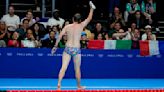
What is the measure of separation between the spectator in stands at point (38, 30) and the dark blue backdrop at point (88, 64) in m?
0.73

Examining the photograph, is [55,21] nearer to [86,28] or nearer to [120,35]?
[86,28]

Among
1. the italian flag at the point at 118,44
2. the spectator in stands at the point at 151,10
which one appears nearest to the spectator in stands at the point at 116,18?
the spectator in stands at the point at 151,10

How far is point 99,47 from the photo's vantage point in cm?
1591

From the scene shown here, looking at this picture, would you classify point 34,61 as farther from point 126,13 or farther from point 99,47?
point 126,13

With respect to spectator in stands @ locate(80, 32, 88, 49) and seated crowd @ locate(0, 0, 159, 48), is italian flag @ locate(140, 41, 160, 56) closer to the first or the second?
seated crowd @ locate(0, 0, 159, 48)

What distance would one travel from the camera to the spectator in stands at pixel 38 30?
16.1 m

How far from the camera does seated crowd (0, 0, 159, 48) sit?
15.6 m

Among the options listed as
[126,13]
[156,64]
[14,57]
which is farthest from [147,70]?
[14,57]

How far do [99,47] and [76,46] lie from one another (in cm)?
351

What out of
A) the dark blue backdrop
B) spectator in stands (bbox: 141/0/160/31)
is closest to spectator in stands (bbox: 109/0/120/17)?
spectator in stands (bbox: 141/0/160/31)

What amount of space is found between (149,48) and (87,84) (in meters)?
2.82

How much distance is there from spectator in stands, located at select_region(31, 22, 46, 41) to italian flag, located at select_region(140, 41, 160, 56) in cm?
326

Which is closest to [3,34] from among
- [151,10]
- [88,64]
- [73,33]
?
[88,64]

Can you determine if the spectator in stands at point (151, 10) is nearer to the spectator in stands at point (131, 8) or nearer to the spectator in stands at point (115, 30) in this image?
the spectator in stands at point (131, 8)
